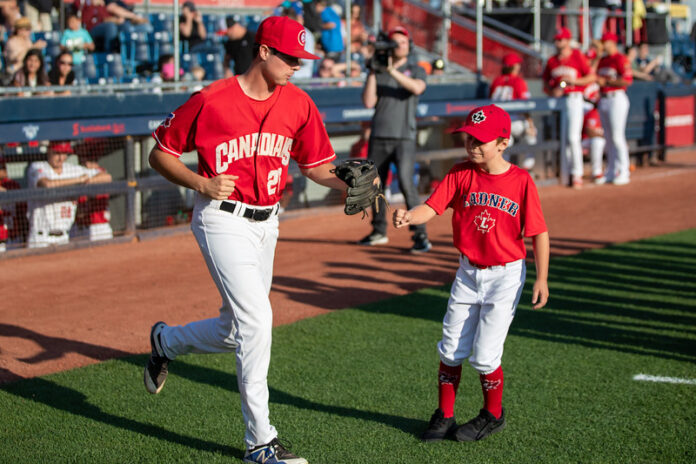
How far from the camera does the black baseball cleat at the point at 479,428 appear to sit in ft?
13.8

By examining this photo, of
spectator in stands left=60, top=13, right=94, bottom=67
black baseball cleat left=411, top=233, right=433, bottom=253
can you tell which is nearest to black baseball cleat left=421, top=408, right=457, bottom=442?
black baseball cleat left=411, top=233, right=433, bottom=253

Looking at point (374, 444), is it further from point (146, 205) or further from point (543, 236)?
point (146, 205)

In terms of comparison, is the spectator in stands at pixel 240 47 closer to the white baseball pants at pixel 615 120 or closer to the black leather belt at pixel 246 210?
the white baseball pants at pixel 615 120

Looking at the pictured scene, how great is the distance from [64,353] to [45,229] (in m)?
3.52

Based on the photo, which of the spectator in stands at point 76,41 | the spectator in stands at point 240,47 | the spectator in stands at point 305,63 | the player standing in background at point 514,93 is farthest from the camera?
the player standing in background at point 514,93

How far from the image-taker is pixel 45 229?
8.95 m

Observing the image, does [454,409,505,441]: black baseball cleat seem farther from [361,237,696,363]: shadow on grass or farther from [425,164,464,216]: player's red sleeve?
[361,237,696,363]: shadow on grass

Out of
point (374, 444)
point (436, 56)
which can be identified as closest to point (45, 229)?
point (374, 444)

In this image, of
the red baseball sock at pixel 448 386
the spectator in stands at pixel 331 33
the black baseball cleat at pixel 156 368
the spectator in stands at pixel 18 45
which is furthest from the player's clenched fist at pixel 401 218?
the spectator in stands at pixel 331 33

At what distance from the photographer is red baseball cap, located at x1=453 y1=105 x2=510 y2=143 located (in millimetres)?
4051

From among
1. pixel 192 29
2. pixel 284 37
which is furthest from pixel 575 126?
pixel 284 37

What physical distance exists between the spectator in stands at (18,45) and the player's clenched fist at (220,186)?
7478 mm

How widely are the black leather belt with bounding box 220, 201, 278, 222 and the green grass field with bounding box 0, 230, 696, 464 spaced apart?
3.63 feet

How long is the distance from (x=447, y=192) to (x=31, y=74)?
23.1 feet
